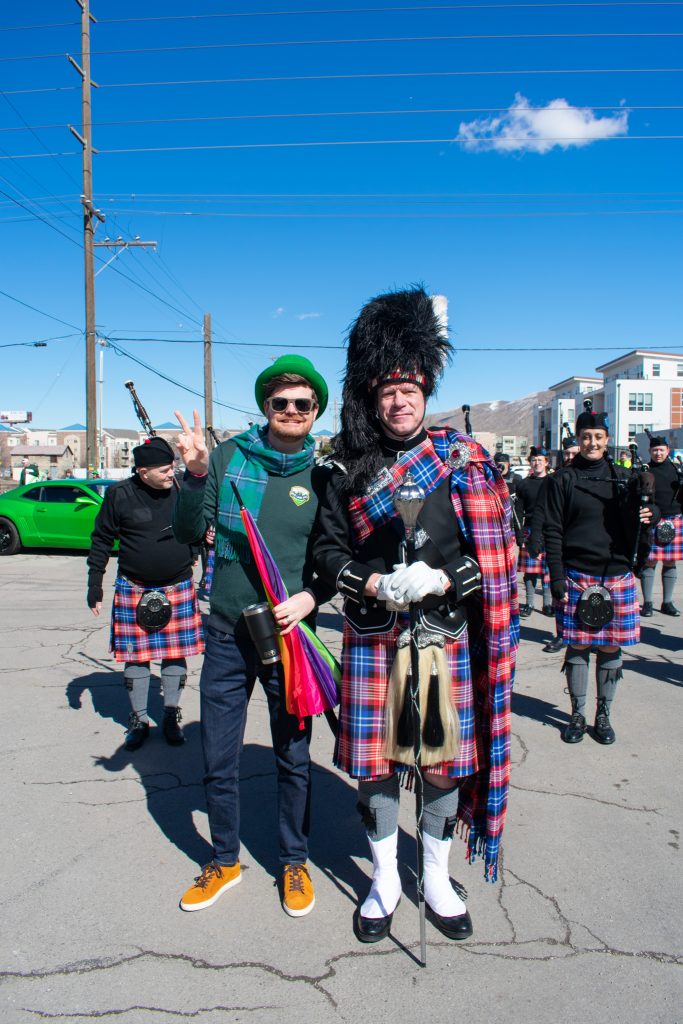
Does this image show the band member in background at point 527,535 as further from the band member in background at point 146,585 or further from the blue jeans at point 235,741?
the blue jeans at point 235,741

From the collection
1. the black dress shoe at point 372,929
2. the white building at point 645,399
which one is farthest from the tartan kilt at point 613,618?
the white building at point 645,399

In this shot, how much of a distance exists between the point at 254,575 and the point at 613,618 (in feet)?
8.19

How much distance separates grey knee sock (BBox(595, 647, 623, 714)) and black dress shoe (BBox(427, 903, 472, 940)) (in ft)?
7.04

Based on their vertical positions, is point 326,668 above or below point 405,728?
above

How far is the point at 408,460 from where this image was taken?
2393 mm

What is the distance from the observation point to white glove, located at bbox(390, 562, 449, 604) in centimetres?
212

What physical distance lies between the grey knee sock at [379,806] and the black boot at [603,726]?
2182mm

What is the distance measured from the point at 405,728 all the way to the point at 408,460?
0.93m

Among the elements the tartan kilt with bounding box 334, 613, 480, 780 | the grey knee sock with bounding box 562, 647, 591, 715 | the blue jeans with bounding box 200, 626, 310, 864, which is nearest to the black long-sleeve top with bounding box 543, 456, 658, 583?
the grey knee sock with bounding box 562, 647, 591, 715

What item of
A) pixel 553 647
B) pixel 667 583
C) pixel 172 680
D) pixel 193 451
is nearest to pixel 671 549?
pixel 667 583

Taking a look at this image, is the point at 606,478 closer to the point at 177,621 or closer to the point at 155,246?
the point at 177,621

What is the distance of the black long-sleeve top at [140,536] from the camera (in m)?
4.11

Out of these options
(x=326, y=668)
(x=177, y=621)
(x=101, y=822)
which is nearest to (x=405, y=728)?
(x=326, y=668)

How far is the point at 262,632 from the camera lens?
242 cm
